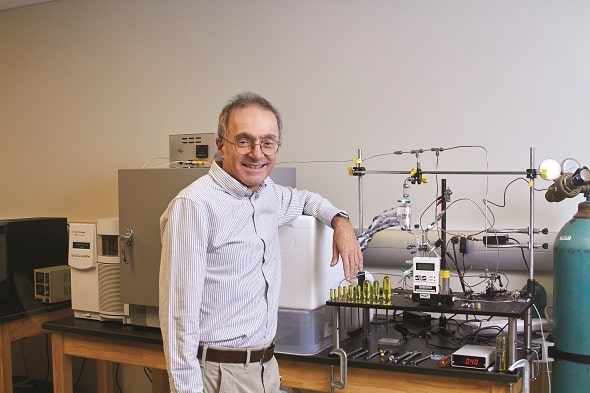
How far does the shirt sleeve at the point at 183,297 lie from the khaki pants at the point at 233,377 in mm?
102

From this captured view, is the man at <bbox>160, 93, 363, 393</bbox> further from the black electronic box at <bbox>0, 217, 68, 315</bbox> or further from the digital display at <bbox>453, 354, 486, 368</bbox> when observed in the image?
the black electronic box at <bbox>0, 217, 68, 315</bbox>

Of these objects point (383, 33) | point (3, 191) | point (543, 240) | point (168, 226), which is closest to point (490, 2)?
point (383, 33)

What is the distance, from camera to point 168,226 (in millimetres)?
1775

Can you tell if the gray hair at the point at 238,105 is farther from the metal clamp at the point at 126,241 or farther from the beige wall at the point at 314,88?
the beige wall at the point at 314,88

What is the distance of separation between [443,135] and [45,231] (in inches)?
84.0

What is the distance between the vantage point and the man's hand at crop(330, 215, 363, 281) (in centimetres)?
224

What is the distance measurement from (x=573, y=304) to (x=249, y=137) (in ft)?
4.42

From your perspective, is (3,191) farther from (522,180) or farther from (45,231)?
Answer: (522,180)

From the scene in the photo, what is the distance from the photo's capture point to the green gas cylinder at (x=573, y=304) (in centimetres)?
232

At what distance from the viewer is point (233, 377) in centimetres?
187

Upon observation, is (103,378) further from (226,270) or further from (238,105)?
(238,105)

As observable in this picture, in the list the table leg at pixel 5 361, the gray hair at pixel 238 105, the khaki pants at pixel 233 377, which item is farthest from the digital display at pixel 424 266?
the table leg at pixel 5 361

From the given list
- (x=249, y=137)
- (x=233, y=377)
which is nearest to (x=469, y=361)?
(x=233, y=377)

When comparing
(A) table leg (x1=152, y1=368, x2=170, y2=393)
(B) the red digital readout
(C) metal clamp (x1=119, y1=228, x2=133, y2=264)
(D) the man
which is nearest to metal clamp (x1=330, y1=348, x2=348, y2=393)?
(D) the man
